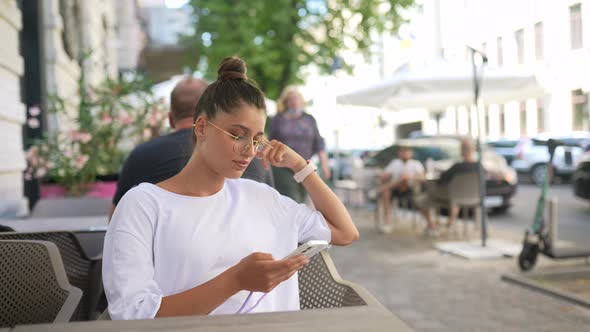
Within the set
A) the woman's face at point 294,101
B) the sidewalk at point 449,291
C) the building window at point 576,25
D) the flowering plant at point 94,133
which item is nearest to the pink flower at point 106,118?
the flowering plant at point 94,133

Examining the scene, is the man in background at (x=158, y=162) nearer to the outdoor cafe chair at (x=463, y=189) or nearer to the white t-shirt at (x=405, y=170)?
the outdoor cafe chair at (x=463, y=189)

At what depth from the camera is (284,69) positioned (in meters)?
17.3

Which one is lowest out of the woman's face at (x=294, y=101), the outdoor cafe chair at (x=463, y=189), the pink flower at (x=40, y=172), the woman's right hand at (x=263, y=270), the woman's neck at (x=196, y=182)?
the outdoor cafe chair at (x=463, y=189)

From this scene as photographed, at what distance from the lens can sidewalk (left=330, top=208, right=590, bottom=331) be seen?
4789 mm

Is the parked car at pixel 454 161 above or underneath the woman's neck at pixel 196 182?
underneath

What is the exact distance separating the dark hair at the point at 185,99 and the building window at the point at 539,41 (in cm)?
2825

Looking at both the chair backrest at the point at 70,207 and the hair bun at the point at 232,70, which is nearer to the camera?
the hair bun at the point at 232,70

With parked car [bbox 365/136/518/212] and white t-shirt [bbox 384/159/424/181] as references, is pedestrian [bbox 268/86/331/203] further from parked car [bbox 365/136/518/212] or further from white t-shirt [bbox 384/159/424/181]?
parked car [bbox 365/136/518/212]

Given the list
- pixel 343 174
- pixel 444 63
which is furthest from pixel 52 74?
pixel 343 174

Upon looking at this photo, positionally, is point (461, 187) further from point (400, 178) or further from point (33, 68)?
point (33, 68)

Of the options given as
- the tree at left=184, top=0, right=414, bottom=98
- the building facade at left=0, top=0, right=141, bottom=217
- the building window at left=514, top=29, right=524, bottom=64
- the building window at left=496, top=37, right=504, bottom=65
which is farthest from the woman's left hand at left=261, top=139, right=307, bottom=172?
the building window at left=496, top=37, right=504, bottom=65

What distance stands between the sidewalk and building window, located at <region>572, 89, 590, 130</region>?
20.3 m

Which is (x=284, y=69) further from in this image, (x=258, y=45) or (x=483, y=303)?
(x=483, y=303)

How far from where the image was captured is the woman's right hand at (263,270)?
65.6 inches
